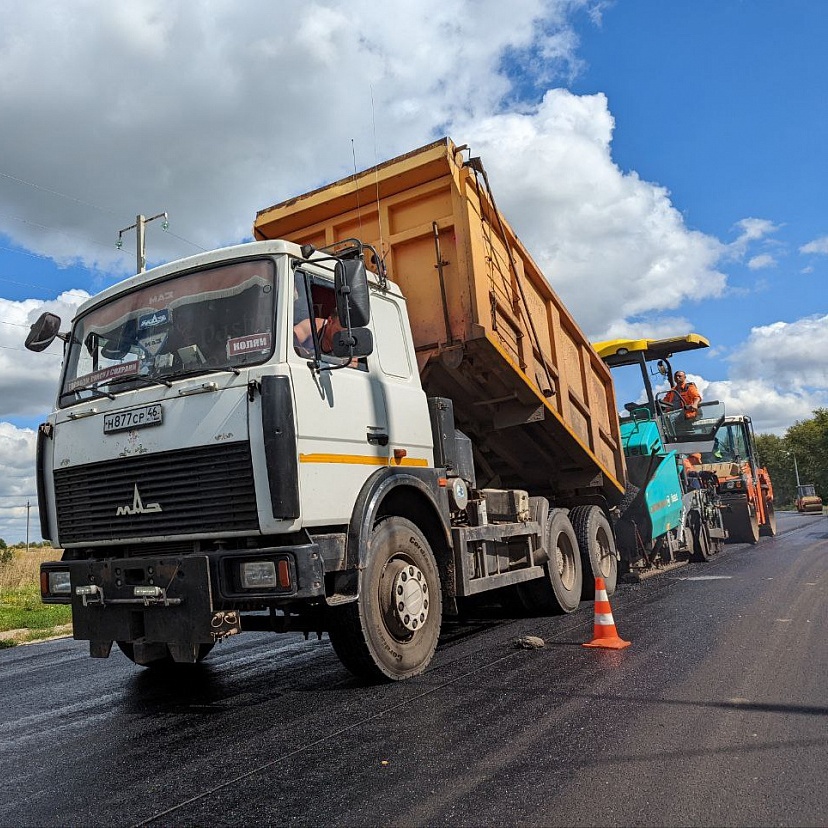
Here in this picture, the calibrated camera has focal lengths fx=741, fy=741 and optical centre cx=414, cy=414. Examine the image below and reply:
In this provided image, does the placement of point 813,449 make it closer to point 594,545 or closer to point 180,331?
point 594,545

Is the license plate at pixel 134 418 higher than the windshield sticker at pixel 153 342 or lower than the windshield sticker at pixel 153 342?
lower

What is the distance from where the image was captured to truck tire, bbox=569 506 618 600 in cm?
785

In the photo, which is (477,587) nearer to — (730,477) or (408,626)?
(408,626)

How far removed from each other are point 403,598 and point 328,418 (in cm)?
128

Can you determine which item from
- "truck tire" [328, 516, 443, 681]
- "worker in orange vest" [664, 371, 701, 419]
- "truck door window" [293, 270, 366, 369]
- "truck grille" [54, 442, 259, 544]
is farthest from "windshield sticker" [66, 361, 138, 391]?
"worker in orange vest" [664, 371, 701, 419]

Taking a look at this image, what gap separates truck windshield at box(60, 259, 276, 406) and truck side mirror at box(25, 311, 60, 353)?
30cm

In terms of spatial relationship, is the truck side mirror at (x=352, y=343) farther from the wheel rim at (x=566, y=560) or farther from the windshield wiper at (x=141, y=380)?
the wheel rim at (x=566, y=560)

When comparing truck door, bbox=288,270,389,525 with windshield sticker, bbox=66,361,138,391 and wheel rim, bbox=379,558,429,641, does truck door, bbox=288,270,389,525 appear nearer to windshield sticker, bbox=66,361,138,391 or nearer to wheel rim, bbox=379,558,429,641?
wheel rim, bbox=379,558,429,641

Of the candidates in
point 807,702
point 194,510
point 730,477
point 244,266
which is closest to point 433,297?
point 244,266

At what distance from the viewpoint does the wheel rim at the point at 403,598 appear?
465 centimetres

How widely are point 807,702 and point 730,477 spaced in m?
12.2

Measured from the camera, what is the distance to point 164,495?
427 centimetres

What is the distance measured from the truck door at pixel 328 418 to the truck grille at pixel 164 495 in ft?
1.16

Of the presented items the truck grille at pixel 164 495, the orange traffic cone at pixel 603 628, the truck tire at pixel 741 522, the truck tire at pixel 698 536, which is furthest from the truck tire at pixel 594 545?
the truck tire at pixel 741 522
